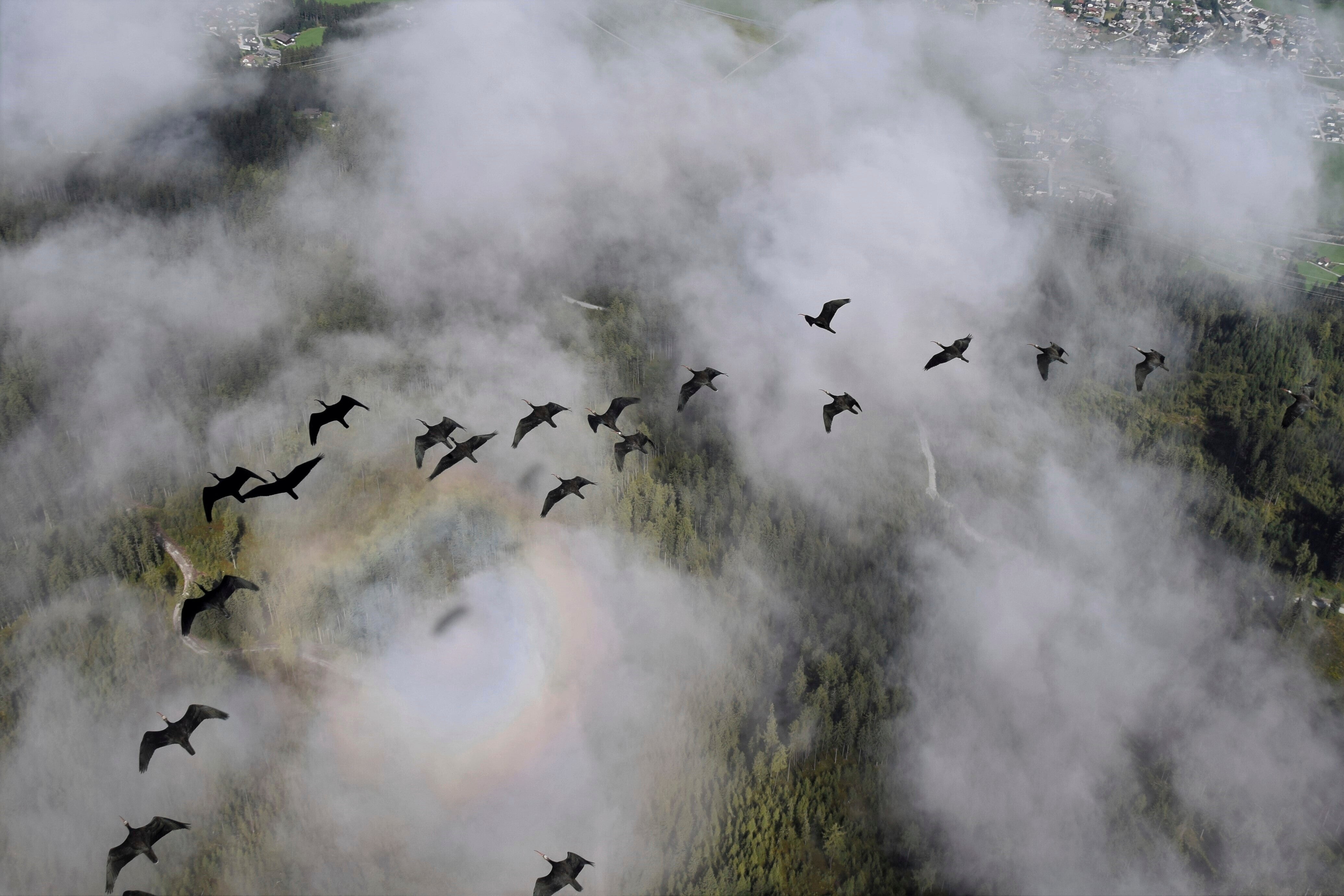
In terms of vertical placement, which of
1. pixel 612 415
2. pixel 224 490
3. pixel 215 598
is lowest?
pixel 215 598

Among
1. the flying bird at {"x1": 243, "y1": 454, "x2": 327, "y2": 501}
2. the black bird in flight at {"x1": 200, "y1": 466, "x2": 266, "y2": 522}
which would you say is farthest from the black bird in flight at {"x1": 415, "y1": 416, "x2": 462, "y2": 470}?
the black bird in flight at {"x1": 200, "y1": 466, "x2": 266, "y2": 522}

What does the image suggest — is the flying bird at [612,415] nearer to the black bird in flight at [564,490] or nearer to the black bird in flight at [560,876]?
the black bird in flight at [564,490]

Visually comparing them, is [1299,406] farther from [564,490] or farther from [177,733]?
[177,733]

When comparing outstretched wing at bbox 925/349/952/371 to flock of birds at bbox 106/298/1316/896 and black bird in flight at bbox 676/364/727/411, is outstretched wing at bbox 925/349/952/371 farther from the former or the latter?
black bird in flight at bbox 676/364/727/411

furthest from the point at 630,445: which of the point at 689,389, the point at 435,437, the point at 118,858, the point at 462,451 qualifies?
the point at 118,858

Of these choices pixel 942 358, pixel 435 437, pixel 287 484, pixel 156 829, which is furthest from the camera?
pixel 942 358

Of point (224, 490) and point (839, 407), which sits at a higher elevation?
point (224, 490)
